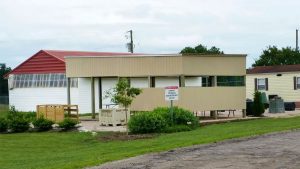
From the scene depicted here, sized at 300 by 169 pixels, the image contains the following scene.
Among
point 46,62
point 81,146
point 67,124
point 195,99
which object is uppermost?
point 46,62

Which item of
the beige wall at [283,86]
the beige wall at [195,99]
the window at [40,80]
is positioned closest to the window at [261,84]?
the beige wall at [283,86]

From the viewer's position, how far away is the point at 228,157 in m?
12.9

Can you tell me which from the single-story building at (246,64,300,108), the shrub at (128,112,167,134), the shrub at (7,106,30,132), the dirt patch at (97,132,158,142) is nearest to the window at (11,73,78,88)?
the single-story building at (246,64,300,108)

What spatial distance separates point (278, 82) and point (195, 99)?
15.6 meters

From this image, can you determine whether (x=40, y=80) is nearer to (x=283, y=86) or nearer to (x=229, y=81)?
(x=229, y=81)

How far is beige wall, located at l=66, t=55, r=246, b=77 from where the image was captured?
29312mm

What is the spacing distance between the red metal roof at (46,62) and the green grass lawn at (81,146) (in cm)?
2207

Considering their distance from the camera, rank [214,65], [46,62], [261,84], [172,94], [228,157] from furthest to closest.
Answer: [46,62] < [261,84] < [214,65] < [172,94] < [228,157]

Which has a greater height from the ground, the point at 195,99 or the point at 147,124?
the point at 195,99

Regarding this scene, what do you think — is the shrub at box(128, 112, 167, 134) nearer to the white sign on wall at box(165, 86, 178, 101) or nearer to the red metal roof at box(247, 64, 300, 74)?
the white sign on wall at box(165, 86, 178, 101)

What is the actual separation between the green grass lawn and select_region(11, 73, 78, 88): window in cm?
2115

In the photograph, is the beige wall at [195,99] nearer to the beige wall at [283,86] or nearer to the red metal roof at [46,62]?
the beige wall at [283,86]

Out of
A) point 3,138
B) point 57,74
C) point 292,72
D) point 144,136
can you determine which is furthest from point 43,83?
point 144,136

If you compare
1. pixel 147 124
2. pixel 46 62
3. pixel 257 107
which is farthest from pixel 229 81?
pixel 147 124
